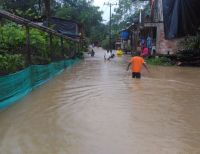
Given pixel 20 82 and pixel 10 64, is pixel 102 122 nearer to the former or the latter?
pixel 20 82

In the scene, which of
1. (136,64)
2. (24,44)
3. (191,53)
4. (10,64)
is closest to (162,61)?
(191,53)

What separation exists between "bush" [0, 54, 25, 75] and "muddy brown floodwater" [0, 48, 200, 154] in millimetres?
876

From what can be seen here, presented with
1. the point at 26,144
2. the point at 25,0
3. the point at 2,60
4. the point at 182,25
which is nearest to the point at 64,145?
the point at 26,144

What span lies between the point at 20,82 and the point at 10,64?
105cm

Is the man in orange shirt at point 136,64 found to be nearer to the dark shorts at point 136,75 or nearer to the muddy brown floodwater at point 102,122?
the dark shorts at point 136,75

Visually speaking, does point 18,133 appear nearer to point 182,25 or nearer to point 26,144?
point 26,144

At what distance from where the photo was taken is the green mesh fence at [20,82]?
29.9ft

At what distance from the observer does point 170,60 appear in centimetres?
2809

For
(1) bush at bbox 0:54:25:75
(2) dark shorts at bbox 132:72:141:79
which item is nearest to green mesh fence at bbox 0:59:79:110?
(1) bush at bbox 0:54:25:75

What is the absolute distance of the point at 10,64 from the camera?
37.6 feet

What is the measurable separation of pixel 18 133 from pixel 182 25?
72.1 feet

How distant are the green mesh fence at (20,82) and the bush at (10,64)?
13.9 inches

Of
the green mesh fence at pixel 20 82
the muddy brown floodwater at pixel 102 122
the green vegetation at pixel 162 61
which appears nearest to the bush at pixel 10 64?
the green mesh fence at pixel 20 82

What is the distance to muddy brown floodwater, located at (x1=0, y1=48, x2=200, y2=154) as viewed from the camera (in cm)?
621
